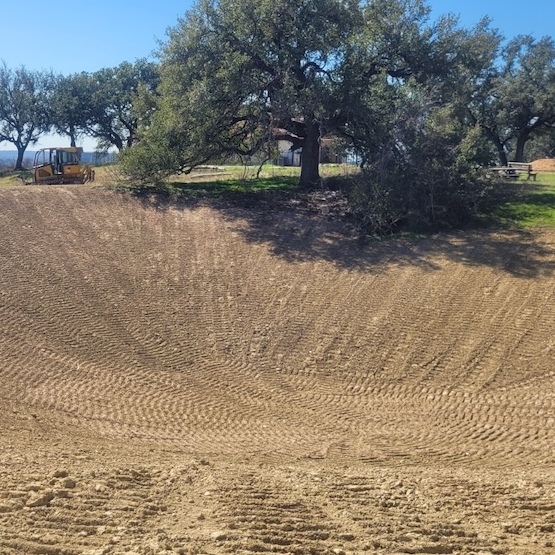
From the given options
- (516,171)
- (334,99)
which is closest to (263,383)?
(334,99)

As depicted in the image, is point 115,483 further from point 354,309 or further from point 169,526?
point 354,309

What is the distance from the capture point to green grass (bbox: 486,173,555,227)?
19.8 metres

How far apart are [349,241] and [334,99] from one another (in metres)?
4.94

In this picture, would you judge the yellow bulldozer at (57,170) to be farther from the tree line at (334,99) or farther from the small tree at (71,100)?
the small tree at (71,100)

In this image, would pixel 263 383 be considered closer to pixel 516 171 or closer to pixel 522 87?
pixel 516 171

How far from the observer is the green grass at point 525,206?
65.1 feet

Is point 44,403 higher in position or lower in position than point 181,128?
lower

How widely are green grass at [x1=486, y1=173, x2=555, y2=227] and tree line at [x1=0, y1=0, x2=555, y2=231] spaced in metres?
1.20

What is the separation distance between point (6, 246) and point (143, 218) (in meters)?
4.51

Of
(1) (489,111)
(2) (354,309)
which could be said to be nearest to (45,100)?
(1) (489,111)

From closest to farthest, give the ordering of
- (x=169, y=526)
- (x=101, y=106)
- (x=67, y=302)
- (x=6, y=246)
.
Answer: (x=169, y=526)
(x=67, y=302)
(x=6, y=246)
(x=101, y=106)

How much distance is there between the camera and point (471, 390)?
11.5 meters

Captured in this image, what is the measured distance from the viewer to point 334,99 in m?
20.7

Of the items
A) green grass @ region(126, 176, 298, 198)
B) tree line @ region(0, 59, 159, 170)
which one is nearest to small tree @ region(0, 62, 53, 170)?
tree line @ region(0, 59, 159, 170)
